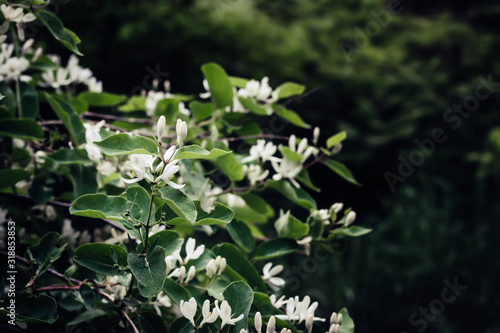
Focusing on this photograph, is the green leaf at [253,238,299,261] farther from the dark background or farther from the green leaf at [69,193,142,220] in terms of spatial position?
the dark background

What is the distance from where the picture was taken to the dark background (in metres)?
3.16

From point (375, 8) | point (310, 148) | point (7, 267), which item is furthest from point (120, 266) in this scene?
point (375, 8)

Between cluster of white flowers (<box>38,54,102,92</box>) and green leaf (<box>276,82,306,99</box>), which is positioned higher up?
green leaf (<box>276,82,306,99</box>)

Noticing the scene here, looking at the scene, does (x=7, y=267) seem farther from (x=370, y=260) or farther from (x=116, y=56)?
(x=116, y=56)

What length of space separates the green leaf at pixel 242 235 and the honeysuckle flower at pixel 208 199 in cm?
7

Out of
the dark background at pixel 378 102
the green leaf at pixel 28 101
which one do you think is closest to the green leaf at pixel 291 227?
the green leaf at pixel 28 101

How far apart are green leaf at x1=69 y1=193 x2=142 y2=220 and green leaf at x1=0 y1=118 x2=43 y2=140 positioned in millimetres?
363

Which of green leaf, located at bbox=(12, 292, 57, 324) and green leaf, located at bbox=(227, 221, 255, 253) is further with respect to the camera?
green leaf, located at bbox=(227, 221, 255, 253)

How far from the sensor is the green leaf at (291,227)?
972 mm

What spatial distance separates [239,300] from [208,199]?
0.34m

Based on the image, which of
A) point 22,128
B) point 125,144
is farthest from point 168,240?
point 22,128

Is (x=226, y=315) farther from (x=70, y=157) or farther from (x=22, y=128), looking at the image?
(x=22, y=128)

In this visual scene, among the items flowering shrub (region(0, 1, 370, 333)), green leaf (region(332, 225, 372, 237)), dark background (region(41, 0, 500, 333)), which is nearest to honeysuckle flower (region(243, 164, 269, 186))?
flowering shrub (region(0, 1, 370, 333))

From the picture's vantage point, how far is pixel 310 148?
105 cm
